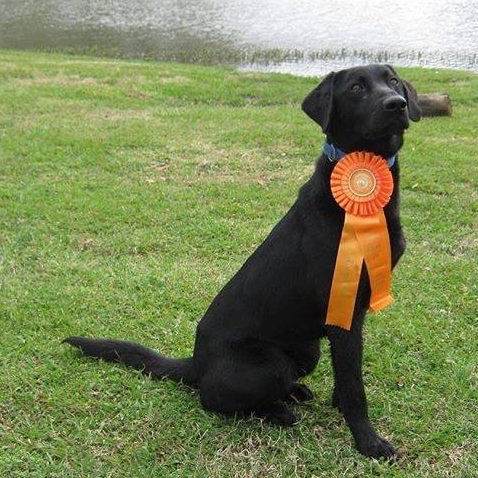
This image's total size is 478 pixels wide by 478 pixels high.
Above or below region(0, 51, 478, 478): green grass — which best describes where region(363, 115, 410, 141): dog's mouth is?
above

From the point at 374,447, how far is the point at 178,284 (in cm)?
198

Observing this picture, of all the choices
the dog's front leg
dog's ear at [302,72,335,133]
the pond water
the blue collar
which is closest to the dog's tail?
the dog's front leg

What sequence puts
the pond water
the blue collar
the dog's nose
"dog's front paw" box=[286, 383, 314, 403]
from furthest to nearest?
the pond water
"dog's front paw" box=[286, 383, 314, 403]
the blue collar
the dog's nose

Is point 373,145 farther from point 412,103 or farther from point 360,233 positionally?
point 360,233

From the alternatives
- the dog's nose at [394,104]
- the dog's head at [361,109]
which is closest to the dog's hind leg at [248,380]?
the dog's head at [361,109]

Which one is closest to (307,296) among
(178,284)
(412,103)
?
(412,103)

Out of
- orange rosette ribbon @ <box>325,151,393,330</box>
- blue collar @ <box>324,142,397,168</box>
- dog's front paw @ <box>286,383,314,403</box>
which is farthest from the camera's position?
dog's front paw @ <box>286,383,314,403</box>

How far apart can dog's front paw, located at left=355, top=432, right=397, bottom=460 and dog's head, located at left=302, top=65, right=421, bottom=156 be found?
1.26 metres

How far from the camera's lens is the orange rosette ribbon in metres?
2.88

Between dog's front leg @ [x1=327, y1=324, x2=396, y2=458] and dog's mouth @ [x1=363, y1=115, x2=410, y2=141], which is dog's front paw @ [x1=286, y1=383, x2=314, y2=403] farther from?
dog's mouth @ [x1=363, y1=115, x2=410, y2=141]

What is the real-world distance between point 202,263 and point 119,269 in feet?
1.95

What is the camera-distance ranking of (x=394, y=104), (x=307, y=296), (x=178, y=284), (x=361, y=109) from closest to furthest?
1. (x=394, y=104)
2. (x=361, y=109)
3. (x=307, y=296)
4. (x=178, y=284)

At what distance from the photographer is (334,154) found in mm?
3004

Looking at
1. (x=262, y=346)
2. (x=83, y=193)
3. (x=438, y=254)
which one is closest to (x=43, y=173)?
(x=83, y=193)
